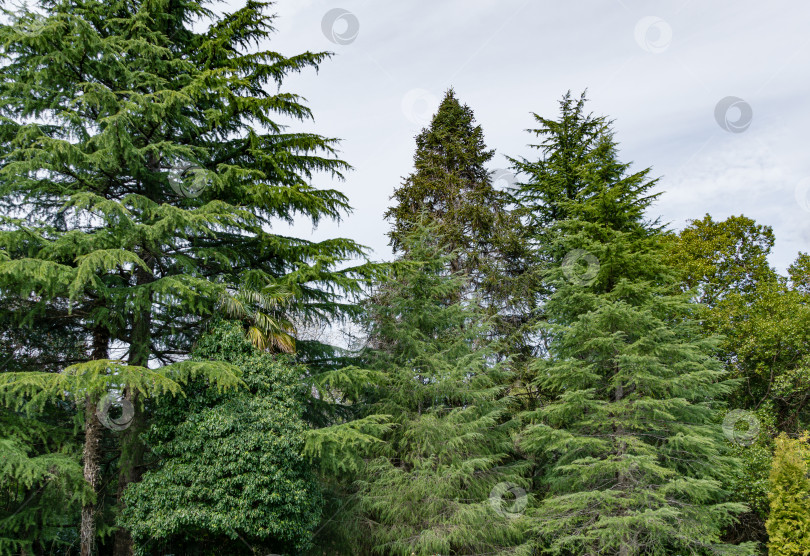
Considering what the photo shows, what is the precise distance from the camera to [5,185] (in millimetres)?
9758

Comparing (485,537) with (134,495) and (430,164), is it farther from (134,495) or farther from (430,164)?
(430,164)

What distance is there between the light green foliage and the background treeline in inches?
2.4

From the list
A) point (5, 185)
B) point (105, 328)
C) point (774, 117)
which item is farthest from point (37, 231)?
point (774, 117)

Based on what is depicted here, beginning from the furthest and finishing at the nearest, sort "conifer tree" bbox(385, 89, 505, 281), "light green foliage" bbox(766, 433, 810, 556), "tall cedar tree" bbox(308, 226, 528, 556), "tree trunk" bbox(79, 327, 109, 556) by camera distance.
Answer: "conifer tree" bbox(385, 89, 505, 281)
"tall cedar tree" bbox(308, 226, 528, 556)
"light green foliage" bbox(766, 433, 810, 556)
"tree trunk" bbox(79, 327, 109, 556)

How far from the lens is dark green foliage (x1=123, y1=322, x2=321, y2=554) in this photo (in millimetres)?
8570

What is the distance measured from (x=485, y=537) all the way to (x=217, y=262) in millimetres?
9181
